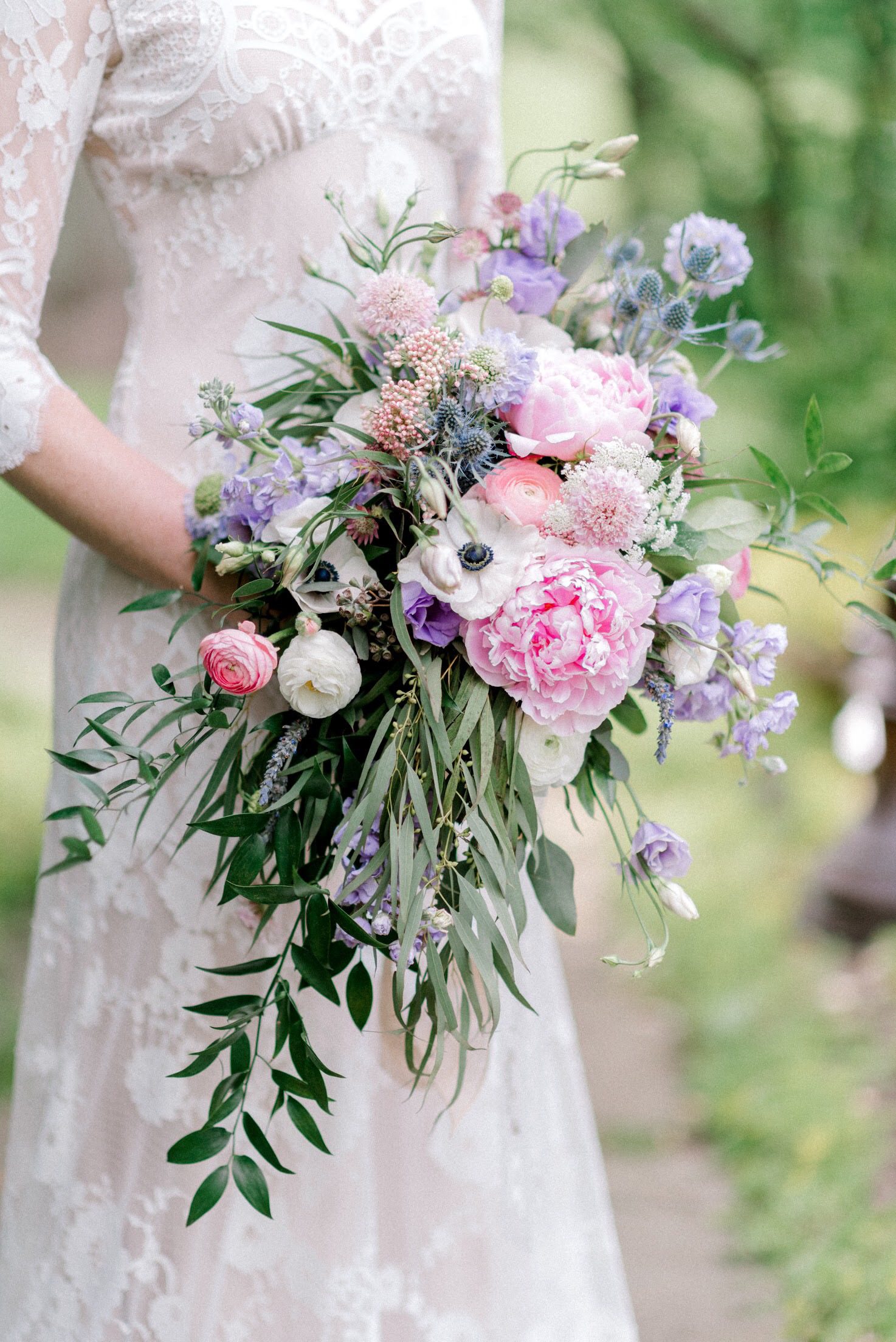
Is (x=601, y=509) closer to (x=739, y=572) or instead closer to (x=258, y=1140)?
(x=739, y=572)

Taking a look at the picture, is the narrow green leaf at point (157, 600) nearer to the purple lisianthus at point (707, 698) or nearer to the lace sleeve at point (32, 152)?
the lace sleeve at point (32, 152)

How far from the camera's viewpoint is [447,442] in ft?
3.55

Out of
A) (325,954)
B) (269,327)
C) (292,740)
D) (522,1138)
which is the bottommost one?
(522,1138)

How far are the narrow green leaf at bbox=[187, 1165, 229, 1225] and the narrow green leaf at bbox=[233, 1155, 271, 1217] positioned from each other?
0.04 feet

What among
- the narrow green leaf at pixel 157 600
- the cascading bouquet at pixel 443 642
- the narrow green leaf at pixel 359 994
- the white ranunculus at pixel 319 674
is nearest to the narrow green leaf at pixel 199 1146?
the cascading bouquet at pixel 443 642

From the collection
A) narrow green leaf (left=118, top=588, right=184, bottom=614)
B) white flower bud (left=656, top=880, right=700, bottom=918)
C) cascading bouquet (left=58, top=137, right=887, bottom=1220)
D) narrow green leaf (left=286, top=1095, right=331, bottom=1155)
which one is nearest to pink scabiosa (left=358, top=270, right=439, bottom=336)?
cascading bouquet (left=58, top=137, right=887, bottom=1220)

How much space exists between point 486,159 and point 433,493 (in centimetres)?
78

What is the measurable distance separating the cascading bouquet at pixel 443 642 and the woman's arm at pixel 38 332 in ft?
0.28

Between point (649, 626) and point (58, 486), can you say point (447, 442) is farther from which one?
point (58, 486)

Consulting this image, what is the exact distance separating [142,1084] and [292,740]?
0.57 meters

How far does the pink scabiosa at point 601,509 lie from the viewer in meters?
1.04

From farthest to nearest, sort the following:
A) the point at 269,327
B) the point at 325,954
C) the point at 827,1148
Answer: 1. the point at 827,1148
2. the point at 269,327
3. the point at 325,954

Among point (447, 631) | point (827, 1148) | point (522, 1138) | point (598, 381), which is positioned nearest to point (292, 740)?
point (447, 631)

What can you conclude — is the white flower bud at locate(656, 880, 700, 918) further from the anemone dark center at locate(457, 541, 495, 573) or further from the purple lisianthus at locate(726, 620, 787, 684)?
the anemone dark center at locate(457, 541, 495, 573)
